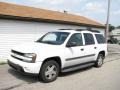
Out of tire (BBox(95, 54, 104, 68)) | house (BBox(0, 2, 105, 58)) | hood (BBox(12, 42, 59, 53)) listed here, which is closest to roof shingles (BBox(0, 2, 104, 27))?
house (BBox(0, 2, 105, 58))

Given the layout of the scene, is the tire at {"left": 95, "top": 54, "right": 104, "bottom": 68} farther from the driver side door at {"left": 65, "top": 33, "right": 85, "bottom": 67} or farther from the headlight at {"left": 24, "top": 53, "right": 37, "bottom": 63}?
the headlight at {"left": 24, "top": 53, "right": 37, "bottom": 63}

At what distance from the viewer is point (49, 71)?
7551 millimetres

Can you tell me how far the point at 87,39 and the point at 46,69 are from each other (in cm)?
300

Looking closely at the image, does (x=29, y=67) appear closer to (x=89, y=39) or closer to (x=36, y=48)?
(x=36, y=48)

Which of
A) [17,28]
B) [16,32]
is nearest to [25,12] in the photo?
[17,28]

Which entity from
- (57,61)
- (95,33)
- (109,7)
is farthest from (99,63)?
(109,7)

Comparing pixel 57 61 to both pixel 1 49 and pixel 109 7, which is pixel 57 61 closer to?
pixel 1 49

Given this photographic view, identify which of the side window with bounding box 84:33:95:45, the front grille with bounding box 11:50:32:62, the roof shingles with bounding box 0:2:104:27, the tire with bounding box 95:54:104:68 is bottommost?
the tire with bounding box 95:54:104:68

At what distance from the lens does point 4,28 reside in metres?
11.6

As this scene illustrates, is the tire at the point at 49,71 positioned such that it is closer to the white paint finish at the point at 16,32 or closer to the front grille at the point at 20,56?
the front grille at the point at 20,56

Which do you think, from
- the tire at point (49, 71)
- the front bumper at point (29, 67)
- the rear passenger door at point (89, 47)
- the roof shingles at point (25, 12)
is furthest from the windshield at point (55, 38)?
the roof shingles at point (25, 12)

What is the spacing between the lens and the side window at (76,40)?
27.9 feet

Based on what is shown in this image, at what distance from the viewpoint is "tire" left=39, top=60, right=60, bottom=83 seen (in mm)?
7315

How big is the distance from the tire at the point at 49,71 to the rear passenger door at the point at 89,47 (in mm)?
1955
